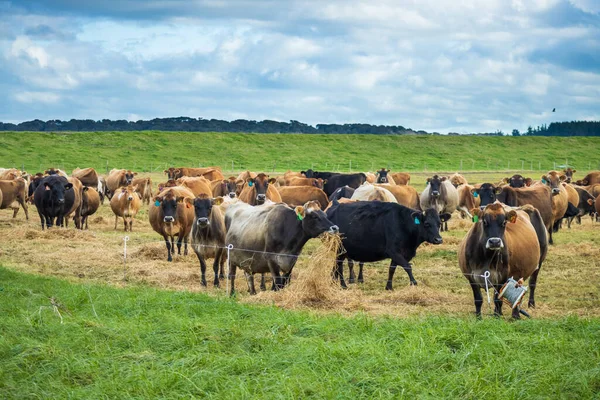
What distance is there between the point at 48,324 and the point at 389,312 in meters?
4.93

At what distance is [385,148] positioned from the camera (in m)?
85.1

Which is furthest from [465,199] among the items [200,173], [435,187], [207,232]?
[200,173]

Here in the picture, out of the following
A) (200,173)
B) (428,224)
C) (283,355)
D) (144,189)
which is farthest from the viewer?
(200,173)

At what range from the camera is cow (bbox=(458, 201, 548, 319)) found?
1077cm

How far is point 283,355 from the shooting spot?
7910 mm

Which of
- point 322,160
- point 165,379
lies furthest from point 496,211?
point 322,160

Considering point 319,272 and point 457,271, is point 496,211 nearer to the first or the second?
point 319,272

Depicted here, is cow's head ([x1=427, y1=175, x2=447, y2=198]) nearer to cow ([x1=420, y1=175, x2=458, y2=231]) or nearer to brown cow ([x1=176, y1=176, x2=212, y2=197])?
cow ([x1=420, y1=175, x2=458, y2=231])

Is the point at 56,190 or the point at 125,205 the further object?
the point at 125,205

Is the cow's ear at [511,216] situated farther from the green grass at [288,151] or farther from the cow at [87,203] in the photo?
the green grass at [288,151]

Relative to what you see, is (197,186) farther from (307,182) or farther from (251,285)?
(251,285)

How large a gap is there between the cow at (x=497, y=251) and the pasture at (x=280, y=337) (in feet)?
2.12

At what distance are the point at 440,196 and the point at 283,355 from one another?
62.2 ft

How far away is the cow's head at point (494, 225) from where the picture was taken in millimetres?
10555
